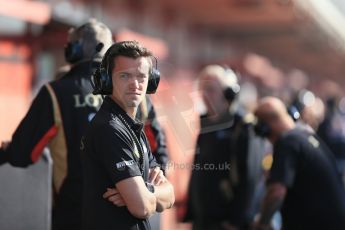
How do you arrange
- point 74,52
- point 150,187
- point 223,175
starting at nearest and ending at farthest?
point 150,187 < point 74,52 < point 223,175

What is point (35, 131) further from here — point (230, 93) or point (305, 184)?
point (230, 93)

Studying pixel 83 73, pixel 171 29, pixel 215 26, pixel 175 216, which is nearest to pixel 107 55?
pixel 83 73

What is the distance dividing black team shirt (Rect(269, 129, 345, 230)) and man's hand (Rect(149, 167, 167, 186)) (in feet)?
5.82

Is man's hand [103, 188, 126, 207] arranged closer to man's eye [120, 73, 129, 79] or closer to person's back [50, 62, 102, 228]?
man's eye [120, 73, 129, 79]

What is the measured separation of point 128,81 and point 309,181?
2.13 metres

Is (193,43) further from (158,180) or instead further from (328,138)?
(158,180)

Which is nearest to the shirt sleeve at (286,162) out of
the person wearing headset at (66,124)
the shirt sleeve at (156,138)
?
the shirt sleeve at (156,138)

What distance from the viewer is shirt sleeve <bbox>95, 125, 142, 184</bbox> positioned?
3.24 m

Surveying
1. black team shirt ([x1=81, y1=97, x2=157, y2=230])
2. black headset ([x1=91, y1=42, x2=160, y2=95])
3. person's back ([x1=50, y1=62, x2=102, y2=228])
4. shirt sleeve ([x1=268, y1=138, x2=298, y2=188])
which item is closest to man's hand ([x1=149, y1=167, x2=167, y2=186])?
black team shirt ([x1=81, y1=97, x2=157, y2=230])

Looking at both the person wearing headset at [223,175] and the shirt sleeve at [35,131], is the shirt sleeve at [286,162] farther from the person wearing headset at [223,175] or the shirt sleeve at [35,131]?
the shirt sleeve at [35,131]

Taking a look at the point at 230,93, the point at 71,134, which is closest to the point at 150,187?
the point at 71,134

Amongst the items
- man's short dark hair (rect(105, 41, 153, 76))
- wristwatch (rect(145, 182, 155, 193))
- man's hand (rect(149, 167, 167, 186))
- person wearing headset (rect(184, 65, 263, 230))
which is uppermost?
man's short dark hair (rect(105, 41, 153, 76))

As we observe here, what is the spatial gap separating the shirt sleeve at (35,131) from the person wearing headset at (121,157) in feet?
3.12

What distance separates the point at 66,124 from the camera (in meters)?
4.46
